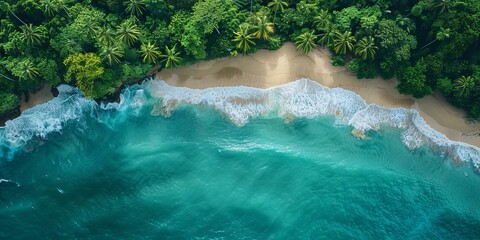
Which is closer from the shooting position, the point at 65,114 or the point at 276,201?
the point at 276,201

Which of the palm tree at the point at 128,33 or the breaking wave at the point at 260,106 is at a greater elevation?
the palm tree at the point at 128,33

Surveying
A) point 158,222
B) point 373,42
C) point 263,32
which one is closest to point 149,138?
point 158,222

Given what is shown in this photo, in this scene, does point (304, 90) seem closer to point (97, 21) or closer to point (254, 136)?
point (254, 136)

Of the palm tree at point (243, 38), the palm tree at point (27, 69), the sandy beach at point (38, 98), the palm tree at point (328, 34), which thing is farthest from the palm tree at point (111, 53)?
the palm tree at point (328, 34)

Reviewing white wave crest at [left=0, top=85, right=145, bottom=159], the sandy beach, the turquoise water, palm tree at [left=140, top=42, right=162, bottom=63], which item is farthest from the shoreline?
Result: the sandy beach

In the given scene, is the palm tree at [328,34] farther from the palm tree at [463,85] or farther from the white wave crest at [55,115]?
the white wave crest at [55,115]
